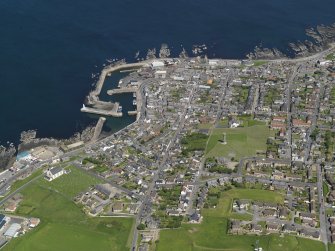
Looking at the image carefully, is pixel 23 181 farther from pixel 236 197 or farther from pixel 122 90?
pixel 236 197

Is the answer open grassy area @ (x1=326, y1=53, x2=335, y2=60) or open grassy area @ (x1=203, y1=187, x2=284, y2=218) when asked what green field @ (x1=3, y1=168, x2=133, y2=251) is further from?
open grassy area @ (x1=326, y1=53, x2=335, y2=60)

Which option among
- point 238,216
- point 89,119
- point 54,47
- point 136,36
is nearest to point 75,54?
point 54,47

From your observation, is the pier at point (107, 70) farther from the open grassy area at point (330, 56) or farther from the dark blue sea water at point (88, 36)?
the open grassy area at point (330, 56)

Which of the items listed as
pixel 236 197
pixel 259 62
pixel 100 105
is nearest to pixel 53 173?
pixel 100 105

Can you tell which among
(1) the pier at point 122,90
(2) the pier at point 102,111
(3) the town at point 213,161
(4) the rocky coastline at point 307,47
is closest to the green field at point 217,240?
(3) the town at point 213,161

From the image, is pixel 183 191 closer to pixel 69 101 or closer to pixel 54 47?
pixel 69 101
